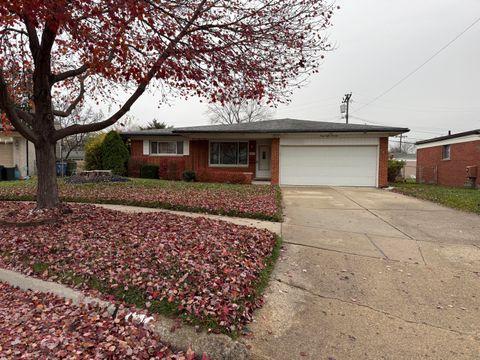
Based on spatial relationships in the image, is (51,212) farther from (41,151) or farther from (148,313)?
Result: (148,313)

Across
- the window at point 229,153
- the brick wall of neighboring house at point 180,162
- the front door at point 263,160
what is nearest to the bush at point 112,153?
the brick wall of neighboring house at point 180,162

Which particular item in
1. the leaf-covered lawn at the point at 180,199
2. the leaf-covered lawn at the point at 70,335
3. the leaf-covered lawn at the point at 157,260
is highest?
the leaf-covered lawn at the point at 180,199

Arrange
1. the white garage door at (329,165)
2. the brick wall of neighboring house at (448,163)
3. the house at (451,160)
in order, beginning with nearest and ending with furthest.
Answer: the white garage door at (329,165)
the house at (451,160)
the brick wall of neighboring house at (448,163)

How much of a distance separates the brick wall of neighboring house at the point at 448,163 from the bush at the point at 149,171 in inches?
676

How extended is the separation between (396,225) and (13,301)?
6909 millimetres

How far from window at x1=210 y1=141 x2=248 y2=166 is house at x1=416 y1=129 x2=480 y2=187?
39.5 ft

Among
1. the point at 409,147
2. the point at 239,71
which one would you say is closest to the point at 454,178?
the point at 239,71

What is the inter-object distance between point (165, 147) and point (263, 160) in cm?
606

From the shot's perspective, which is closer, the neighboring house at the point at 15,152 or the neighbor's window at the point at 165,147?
the neighboring house at the point at 15,152

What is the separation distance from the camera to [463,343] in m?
2.72

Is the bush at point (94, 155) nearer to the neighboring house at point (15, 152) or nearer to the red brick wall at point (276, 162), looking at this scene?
the neighboring house at point (15, 152)

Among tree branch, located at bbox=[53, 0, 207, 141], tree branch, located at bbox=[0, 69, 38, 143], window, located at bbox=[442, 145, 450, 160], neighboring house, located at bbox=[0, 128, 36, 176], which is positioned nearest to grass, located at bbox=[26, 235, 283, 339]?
tree branch, located at bbox=[0, 69, 38, 143]

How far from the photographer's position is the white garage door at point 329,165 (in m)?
15.4

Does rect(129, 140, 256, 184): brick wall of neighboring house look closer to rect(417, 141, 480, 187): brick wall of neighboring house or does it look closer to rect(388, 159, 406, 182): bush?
rect(388, 159, 406, 182): bush
